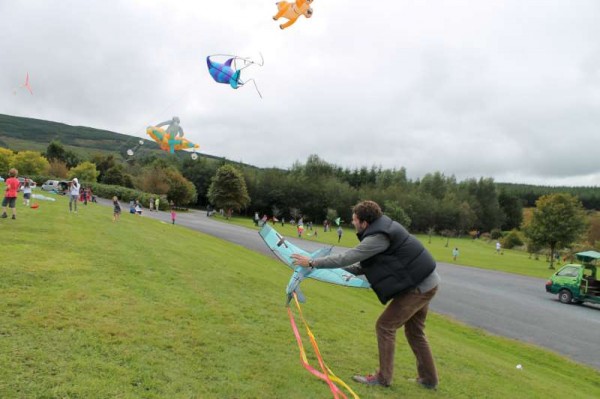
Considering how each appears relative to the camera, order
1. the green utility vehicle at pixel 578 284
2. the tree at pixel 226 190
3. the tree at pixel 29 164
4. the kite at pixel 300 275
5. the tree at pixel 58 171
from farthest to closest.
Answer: the tree at pixel 58 171 → the tree at pixel 29 164 → the tree at pixel 226 190 → the green utility vehicle at pixel 578 284 → the kite at pixel 300 275

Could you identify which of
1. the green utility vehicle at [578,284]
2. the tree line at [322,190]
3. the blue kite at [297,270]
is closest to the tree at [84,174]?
the tree line at [322,190]

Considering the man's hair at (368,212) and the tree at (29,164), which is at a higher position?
the tree at (29,164)

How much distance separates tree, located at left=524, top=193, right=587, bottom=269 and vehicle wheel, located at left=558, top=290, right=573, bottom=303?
2153 centimetres

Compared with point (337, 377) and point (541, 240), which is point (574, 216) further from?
point (337, 377)

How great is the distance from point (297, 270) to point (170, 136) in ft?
35.5

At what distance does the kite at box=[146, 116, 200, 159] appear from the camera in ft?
50.6

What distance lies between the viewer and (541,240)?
146 feet

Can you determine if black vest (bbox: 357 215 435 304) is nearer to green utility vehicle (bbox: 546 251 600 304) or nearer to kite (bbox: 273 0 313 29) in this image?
kite (bbox: 273 0 313 29)

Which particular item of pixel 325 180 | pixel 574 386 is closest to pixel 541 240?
pixel 574 386

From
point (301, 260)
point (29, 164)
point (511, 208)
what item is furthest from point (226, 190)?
point (511, 208)

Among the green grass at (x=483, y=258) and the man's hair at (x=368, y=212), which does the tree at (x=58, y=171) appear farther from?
the man's hair at (x=368, y=212)

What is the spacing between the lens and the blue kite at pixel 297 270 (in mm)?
6262

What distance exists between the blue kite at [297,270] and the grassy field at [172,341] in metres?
1.14

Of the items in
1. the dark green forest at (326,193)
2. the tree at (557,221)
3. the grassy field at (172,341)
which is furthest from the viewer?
the dark green forest at (326,193)
